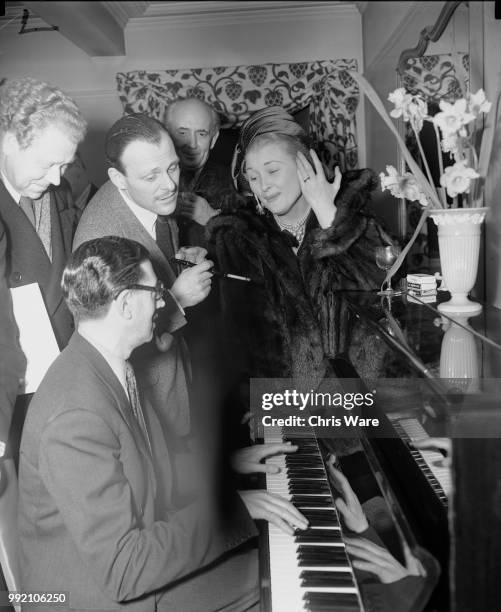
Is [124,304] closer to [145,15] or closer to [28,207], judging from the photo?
[28,207]

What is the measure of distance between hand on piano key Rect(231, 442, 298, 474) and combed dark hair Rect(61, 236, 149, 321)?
423mm

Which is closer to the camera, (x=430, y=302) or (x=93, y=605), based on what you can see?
(x=93, y=605)

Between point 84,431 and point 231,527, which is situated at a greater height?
point 84,431

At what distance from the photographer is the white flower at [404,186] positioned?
1.23 metres

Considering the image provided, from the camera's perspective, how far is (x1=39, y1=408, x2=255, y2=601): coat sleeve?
1.02 m

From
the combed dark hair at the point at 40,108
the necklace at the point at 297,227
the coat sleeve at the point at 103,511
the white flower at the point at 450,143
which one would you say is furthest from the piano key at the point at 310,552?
the combed dark hair at the point at 40,108

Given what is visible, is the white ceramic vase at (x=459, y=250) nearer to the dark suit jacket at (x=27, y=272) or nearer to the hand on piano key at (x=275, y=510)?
the hand on piano key at (x=275, y=510)

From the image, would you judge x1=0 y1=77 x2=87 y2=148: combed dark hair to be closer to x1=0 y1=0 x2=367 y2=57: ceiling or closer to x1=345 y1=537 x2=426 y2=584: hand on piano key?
x1=0 y1=0 x2=367 y2=57: ceiling

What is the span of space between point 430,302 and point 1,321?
0.92m

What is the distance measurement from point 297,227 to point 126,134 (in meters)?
0.40

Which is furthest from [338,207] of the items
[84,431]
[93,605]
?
[93,605]

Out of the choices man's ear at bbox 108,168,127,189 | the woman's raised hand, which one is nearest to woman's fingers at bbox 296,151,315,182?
the woman's raised hand

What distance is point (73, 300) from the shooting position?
1.11m

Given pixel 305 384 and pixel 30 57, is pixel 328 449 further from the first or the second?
pixel 30 57
